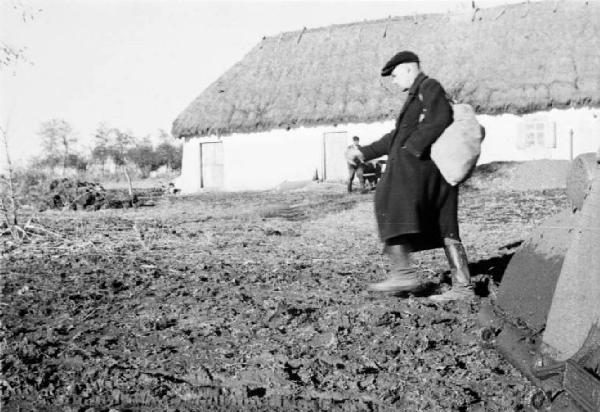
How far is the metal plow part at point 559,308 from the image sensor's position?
6.72 feet

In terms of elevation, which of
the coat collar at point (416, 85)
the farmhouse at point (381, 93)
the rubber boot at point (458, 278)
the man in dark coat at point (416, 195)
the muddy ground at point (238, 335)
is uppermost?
the farmhouse at point (381, 93)

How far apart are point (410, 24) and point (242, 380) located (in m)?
23.3

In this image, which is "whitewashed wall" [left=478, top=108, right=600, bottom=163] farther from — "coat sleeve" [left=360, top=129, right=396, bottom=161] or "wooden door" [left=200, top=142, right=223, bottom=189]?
"coat sleeve" [left=360, top=129, right=396, bottom=161]

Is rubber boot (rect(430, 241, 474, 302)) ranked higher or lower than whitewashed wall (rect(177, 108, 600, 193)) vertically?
lower

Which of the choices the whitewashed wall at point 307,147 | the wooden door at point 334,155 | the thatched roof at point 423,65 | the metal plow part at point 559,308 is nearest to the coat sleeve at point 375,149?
the metal plow part at point 559,308

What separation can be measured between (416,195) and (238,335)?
1262 millimetres

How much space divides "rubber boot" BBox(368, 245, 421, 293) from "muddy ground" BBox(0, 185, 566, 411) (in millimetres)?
92

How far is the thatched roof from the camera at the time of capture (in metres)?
20.0

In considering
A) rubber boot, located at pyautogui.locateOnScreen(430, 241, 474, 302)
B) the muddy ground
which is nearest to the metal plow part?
the muddy ground

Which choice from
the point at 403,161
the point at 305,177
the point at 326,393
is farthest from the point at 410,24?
the point at 326,393

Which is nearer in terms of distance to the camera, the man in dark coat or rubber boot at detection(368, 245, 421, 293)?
the man in dark coat

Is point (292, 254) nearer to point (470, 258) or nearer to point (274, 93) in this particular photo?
point (470, 258)

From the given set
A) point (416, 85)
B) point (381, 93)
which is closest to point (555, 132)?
point (381, 93)

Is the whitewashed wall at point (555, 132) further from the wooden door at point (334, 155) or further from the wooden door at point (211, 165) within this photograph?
the wooden door at point (211, 165)
